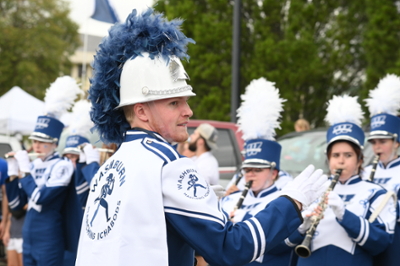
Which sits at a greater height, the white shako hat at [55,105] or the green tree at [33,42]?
the green tree at [33,42]

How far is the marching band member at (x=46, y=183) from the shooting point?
547cm

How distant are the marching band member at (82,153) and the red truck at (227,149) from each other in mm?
2877

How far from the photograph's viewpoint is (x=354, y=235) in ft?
12.7


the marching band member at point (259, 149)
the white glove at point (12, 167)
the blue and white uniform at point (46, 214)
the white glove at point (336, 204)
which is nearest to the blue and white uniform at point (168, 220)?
the white glove at point (336, 204)

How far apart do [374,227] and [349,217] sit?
0.23 m

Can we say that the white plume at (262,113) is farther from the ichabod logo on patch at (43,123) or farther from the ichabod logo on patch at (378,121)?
the ichabod logo on patch at (43,123)

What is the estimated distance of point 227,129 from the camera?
30.1 feet

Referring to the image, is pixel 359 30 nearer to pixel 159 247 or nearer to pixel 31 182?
pixel 31 182

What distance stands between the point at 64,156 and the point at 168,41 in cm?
369

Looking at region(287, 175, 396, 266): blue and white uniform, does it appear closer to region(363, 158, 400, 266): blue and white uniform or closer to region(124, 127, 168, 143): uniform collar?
region(363, 158, 400, 266): blue and white uniform

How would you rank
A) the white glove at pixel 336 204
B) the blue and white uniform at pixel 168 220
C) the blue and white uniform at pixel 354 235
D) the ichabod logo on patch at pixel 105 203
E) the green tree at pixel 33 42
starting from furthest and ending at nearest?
1. the green tree at pixel 33 42
2. the blue and white uniform at pixel 354 235
3. the white glove at pixel 336 204
4. the ichabod logo on patch at pixel 105 203
5. the blue and white uniform at pixel 168 220

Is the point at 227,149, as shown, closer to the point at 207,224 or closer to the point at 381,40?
the point at 381,40

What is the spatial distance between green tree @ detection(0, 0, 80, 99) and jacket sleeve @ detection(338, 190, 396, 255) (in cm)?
2419

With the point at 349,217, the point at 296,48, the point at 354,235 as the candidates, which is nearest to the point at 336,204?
the point at 349,217
